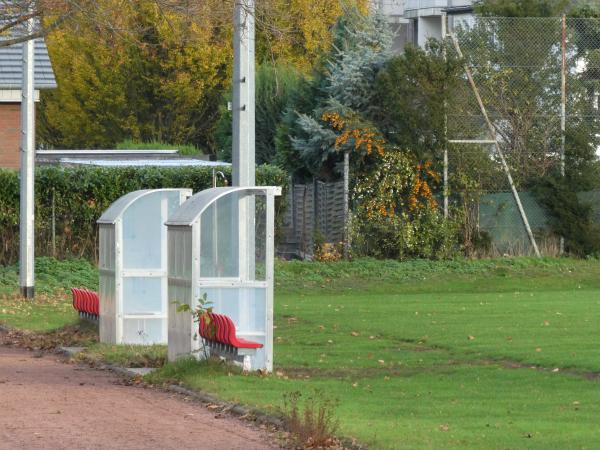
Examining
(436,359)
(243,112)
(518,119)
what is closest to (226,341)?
(436,359)

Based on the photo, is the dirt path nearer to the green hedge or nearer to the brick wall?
the green hedge

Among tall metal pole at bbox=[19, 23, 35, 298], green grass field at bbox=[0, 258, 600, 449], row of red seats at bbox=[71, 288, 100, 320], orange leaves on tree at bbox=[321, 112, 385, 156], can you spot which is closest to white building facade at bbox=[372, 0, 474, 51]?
orange leaves on tree at bbox=[321, 112, 385, 156]

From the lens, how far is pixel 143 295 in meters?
17.9

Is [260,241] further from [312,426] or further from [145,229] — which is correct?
[312,426]

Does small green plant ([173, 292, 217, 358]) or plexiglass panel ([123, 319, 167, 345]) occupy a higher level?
small green plant ([173, 292, 217, 358])

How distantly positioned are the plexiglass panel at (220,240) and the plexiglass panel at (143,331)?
3.04 meters

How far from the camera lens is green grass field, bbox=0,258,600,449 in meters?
11.1

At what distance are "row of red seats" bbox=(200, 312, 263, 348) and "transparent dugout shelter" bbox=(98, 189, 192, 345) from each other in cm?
342

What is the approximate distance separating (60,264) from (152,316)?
11780mm

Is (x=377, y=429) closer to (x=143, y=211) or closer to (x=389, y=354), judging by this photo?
(x=389, y=354)

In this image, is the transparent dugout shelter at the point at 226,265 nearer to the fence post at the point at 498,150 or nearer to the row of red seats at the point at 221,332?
the row of red seats at the point at 221,332

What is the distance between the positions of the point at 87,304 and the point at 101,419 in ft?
24.8

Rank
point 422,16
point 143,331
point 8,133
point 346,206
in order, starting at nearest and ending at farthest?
point 143,331, point 346,206, point 8,133, point 422,16

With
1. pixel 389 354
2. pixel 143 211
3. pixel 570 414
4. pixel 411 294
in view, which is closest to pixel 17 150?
pixel 411 294
